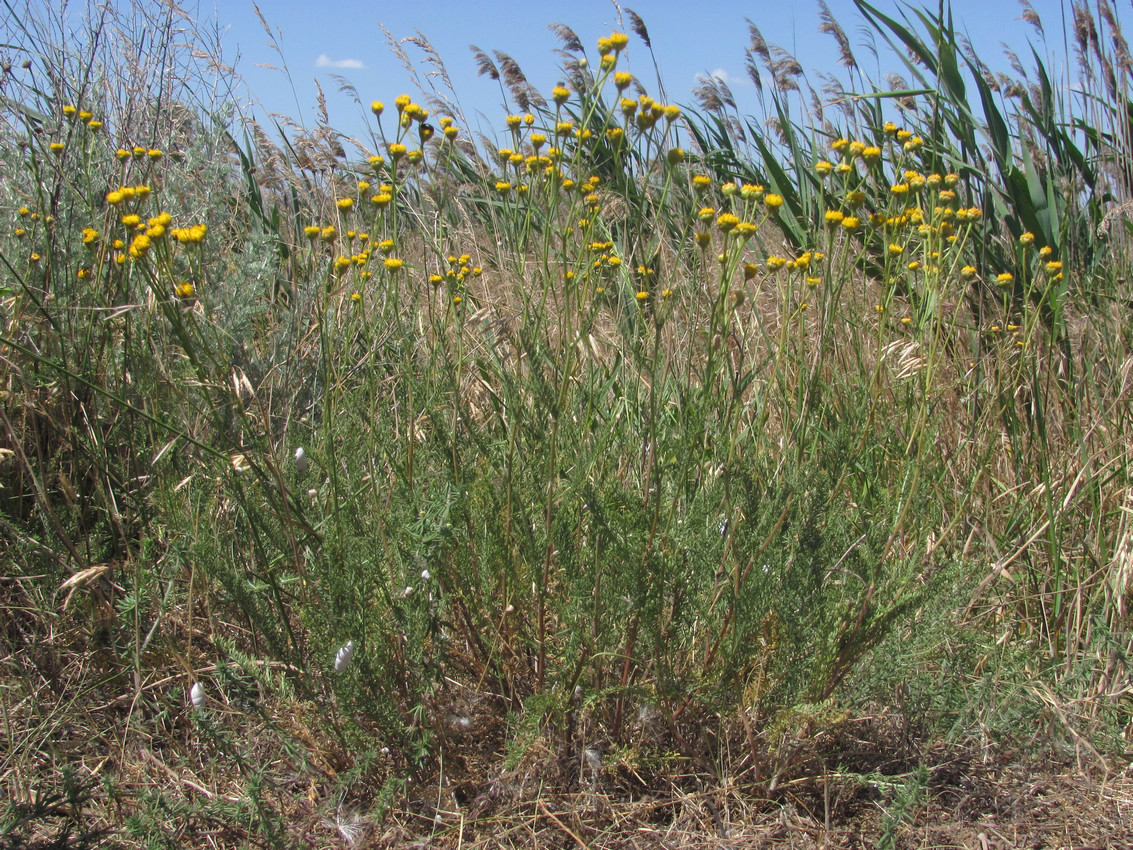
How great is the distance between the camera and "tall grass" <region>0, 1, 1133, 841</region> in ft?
4.58

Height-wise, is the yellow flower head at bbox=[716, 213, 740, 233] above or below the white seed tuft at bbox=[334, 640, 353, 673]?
above

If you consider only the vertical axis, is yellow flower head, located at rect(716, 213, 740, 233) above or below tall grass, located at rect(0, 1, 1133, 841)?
above

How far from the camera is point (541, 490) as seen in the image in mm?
1508

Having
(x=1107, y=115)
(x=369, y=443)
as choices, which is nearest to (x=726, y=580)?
(x=369, y=443)

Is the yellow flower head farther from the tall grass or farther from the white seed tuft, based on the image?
the white seed tuft

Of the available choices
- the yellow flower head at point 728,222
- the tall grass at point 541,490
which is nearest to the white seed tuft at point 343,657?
the tall grass at point 541,490

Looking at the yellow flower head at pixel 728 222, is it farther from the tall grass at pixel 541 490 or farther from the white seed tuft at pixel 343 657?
the white seed tuft at pixel 343 657

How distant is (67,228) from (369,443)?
49.5 inches

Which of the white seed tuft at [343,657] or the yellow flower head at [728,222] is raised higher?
the yellow flower head at [728,222]

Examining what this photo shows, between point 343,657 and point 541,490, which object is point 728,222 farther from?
point 343,657

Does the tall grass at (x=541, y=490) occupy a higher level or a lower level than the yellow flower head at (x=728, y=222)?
lower

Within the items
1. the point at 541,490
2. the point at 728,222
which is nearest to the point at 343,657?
the point at 541,490

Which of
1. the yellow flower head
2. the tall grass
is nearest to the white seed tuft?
the tall grass

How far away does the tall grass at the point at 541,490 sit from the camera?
1396 mm
